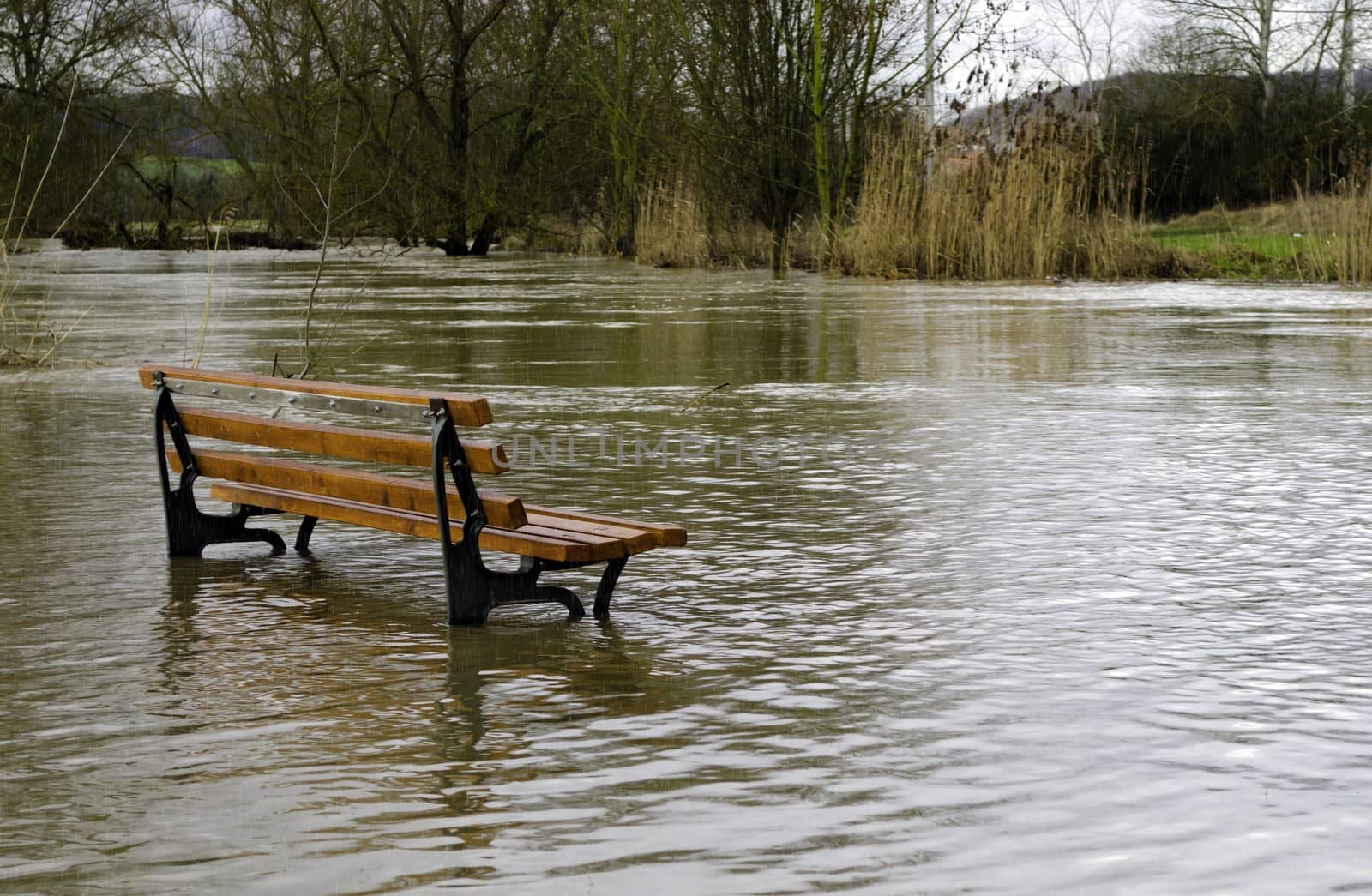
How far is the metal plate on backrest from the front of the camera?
16.8ft

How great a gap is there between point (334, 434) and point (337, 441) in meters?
0.02

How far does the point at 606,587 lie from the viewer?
5340mm

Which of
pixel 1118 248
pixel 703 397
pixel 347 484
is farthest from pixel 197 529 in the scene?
pixel 1118 248

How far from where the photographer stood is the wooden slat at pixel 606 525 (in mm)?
5199

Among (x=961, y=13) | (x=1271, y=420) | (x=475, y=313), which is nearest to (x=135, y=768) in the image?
(x=1271, y=420)

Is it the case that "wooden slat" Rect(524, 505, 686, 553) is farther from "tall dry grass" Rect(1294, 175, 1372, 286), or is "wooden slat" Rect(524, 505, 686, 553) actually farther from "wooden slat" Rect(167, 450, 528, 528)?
"tall dry grass" Rect(1294, 175, 1372, 286)

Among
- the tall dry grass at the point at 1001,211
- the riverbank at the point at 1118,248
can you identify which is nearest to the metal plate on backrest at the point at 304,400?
the riverbank at the point at 1118,248

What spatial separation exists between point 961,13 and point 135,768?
85.4 feet

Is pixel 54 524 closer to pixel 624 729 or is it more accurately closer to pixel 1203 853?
pixel 624 729

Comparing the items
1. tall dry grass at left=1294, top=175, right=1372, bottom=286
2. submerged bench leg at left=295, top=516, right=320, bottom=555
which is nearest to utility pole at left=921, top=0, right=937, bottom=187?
tall dry grass at left=1294, top=175, right=1372, bottom=286

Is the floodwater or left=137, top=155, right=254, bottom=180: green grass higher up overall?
left=137, top=155, right=254, bottom=180: green grass

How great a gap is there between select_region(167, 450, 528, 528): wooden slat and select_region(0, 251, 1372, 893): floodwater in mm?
304

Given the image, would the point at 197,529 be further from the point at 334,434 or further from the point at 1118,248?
the point at 1118,248

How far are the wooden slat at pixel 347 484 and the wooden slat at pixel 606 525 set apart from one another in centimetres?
24
